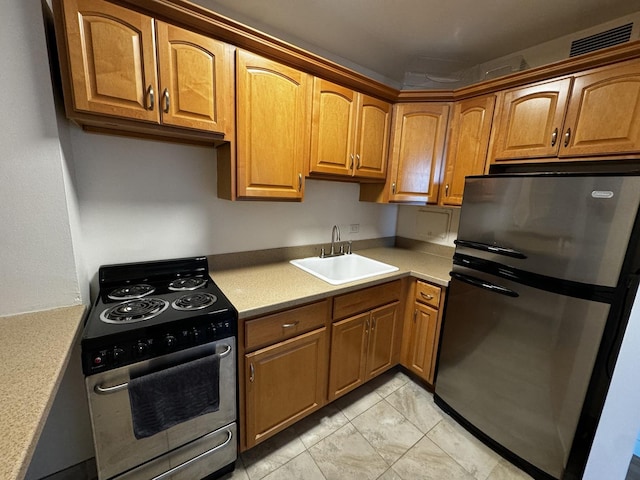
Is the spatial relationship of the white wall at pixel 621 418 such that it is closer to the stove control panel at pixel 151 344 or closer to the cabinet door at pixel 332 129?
the cabinet door at pixel 332 129

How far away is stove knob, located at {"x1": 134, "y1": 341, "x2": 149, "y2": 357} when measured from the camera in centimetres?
104

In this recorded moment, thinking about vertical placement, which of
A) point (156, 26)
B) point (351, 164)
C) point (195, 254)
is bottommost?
point (195, 254)

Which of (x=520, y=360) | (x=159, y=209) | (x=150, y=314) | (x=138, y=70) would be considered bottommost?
(x=520, y=360)

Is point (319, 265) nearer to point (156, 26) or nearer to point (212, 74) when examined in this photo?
point (212, 74)

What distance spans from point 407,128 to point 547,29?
937 mm

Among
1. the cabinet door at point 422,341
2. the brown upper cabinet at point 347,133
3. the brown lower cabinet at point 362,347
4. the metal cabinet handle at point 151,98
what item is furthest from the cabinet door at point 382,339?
the metal cabinet handle at point 151,98

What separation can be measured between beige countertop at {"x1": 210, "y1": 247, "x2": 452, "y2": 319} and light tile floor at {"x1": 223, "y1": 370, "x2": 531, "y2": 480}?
0.88 metres

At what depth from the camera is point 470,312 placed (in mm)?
1599

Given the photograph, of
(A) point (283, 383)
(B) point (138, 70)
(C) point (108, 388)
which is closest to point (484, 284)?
(A) point (283, 383)

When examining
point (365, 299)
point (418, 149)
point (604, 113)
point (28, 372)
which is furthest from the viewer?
point (418, 149)

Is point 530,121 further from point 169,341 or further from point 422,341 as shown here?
point 169,341

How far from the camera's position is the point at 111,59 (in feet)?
3.51

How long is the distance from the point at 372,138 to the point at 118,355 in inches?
75.3

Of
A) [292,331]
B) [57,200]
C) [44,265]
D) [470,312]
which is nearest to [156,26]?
[57,200]
